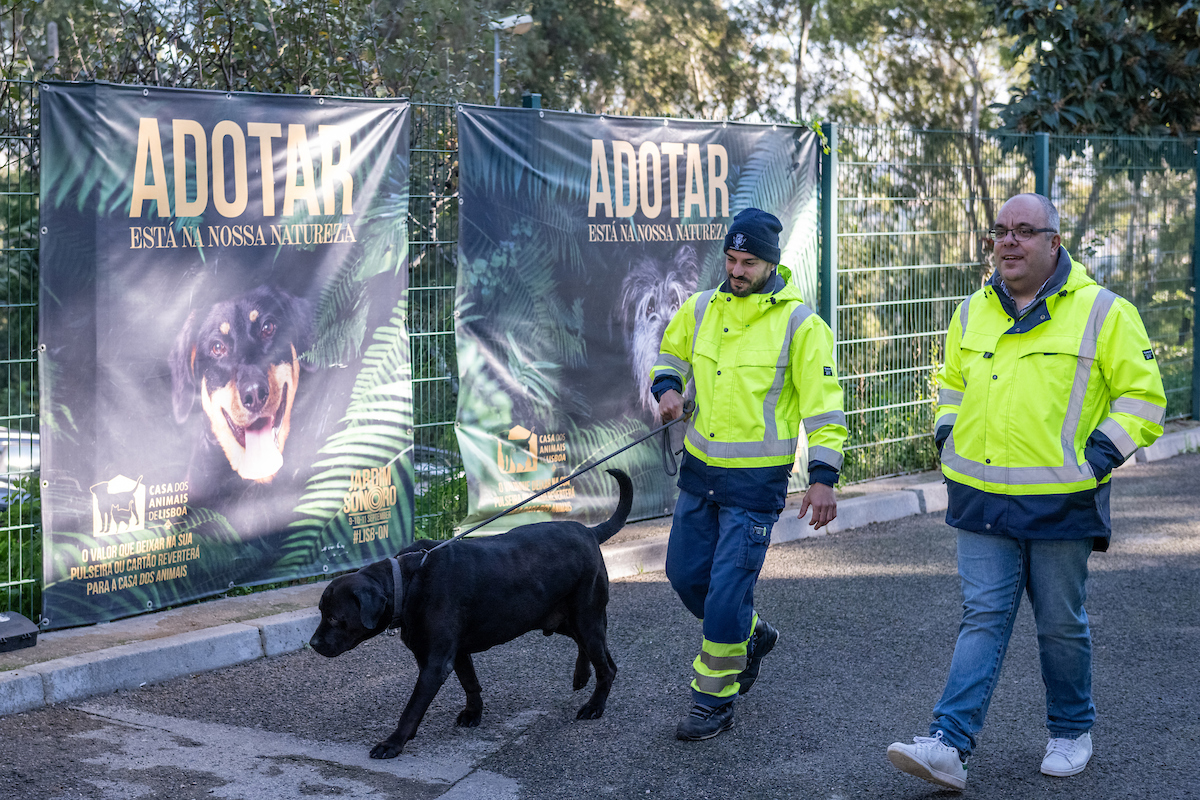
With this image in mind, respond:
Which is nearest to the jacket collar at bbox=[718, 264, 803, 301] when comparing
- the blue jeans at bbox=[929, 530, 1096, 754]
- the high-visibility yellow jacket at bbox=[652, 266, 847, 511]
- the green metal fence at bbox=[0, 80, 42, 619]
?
the high-visibility yellow jacket at bbox=[652, 266, 847, 511]

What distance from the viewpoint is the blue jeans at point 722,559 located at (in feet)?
15.1

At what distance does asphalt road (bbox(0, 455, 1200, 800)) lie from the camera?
421 cm

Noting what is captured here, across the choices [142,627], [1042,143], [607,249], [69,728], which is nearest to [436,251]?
[607,249]

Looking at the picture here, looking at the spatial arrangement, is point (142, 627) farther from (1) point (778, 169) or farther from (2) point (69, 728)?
(1) point (778, 169)

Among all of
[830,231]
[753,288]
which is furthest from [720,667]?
[830,231]

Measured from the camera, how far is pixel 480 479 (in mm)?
7152

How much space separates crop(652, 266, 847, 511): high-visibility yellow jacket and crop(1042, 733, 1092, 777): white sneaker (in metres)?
1.19

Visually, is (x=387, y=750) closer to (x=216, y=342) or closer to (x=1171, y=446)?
(x=216, y=342)

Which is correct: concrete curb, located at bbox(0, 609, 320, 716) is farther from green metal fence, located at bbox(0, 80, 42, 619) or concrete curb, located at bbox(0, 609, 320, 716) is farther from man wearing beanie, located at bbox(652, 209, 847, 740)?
man wearing beanie, located at bbox(652, 209, 847, 740)

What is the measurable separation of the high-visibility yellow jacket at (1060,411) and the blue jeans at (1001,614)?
94 millimetres

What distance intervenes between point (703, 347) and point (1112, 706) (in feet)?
7.18

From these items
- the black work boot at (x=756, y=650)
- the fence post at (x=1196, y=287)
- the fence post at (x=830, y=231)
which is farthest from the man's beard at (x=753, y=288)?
the fence post at (x=1196, y=287)

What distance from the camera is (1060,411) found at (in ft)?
13.1

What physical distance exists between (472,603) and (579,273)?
11.4 feet
